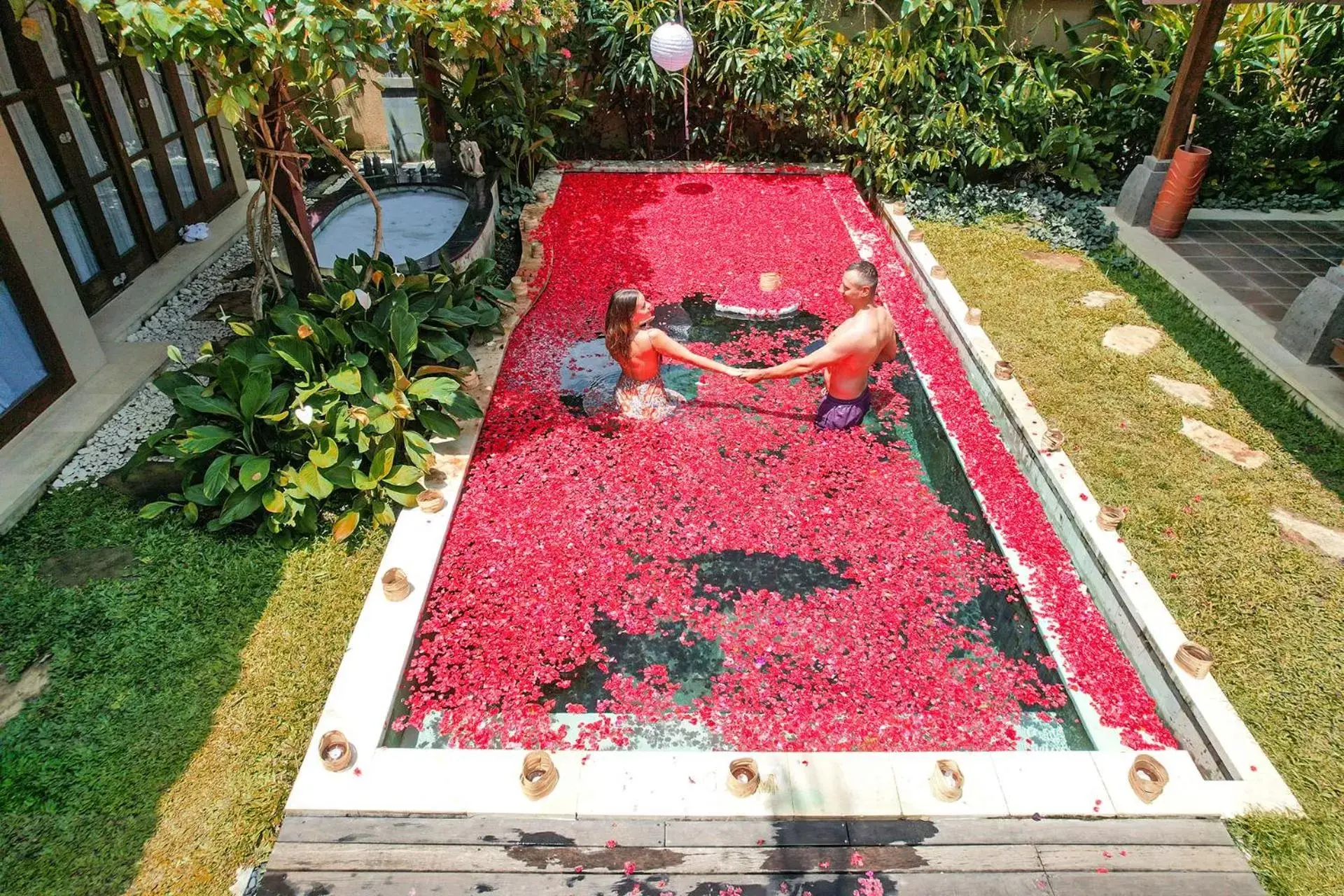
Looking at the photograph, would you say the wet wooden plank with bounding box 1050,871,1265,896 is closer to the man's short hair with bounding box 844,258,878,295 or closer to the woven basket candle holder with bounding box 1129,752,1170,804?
the woven basket candle holder with bounding box 1129,752,1170,804

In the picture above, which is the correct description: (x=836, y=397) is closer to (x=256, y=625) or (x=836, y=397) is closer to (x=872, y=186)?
(x=256, y=625)

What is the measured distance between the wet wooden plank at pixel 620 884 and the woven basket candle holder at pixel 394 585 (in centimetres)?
145

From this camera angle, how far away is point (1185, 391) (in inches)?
246

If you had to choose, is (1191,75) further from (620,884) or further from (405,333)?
(620,884)

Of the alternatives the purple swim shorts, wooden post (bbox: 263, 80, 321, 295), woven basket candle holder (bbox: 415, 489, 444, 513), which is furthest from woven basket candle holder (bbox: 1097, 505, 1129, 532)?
wooden post (bbox: 263, 80, 321, 295)

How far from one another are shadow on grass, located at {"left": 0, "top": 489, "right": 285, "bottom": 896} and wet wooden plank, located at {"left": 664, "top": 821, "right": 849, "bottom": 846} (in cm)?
223

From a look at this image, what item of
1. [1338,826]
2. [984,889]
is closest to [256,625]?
[984,889]

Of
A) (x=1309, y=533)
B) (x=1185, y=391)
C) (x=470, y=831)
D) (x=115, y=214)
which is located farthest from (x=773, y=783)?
(x=115, y=214)

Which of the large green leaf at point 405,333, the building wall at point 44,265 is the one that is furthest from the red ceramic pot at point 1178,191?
the building wall at point 44,265

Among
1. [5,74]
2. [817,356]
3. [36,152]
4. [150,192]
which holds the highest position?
[5,74]

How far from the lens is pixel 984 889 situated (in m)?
3.03

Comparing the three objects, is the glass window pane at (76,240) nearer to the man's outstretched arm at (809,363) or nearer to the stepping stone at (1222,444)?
the man's outstretched arm at (809,363)

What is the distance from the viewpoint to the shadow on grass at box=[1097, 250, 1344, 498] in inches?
217

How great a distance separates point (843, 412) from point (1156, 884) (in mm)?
Answer: 3282
